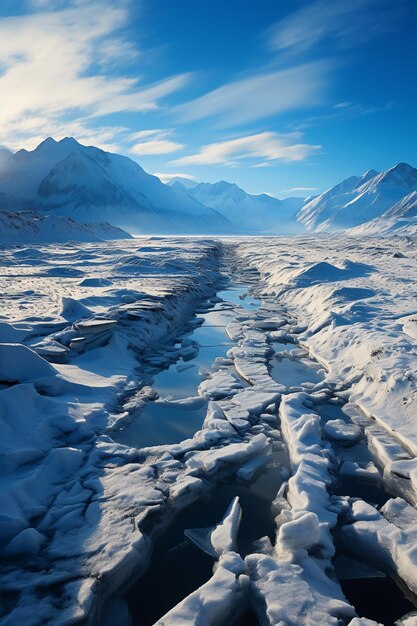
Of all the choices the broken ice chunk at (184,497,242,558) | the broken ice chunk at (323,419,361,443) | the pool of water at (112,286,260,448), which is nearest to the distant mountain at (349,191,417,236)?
the pool of water at (112,286,260,448)

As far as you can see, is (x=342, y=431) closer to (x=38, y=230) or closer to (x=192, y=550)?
(x=192, y=550)

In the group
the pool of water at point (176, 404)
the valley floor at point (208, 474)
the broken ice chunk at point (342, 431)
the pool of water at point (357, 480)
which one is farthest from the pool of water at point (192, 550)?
the pool of water at point (176, 404)

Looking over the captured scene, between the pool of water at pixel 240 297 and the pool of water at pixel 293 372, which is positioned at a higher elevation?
the pool of water at pixel 240 297

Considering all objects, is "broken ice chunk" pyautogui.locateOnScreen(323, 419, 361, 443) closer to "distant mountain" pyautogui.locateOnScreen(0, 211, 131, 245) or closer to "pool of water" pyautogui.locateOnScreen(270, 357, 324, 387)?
"pool of water" pyautogui.locateOnScreen(270, 357, 324, 387)

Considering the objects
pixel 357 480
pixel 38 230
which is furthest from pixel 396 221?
pixel 357 480

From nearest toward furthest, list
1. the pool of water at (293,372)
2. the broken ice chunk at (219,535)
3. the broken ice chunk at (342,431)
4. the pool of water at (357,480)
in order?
the broken ice chunk at (219,535) < the pool of water at (357,480) < the broken ice chunk at (342,431) < the pool of water at (293,372)

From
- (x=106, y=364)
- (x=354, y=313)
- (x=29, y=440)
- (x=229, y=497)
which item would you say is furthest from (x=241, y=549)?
(x=354, y=313)

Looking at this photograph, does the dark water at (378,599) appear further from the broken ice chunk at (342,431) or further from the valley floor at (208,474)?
the broken ice chunk at (342,431)

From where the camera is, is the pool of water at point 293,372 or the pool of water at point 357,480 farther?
the pool of water at point 293,372
